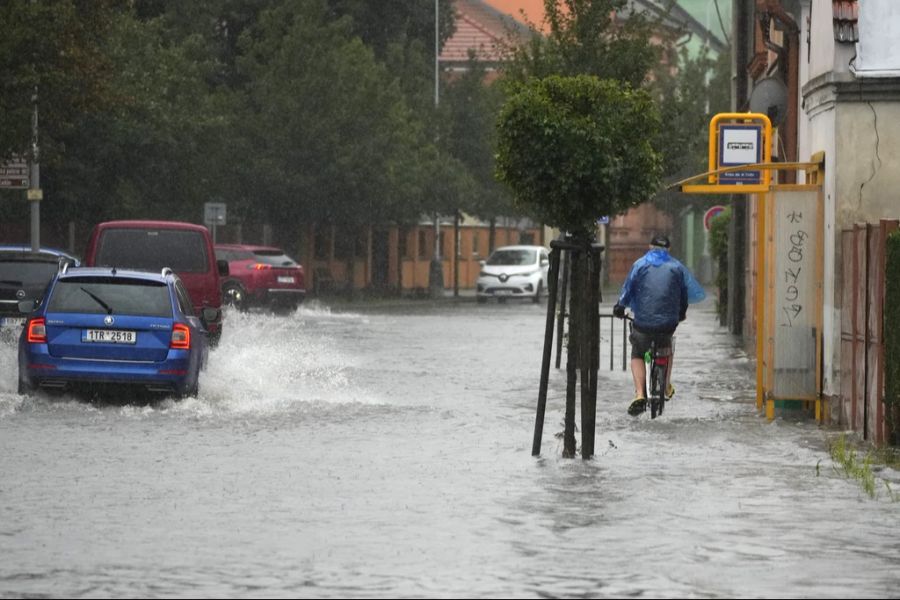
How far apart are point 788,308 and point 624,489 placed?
252 inches

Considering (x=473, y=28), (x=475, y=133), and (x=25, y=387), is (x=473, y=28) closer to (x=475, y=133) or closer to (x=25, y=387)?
(x=475, y=133)

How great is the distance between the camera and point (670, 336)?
20141 mm

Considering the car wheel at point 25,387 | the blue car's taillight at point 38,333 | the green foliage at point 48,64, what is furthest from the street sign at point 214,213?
the blue car's taillight at point 38,333

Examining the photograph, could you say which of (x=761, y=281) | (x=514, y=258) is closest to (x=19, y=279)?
(x=761, y=281)

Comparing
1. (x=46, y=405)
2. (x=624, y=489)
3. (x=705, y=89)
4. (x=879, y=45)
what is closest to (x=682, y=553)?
(x=624, y=489)

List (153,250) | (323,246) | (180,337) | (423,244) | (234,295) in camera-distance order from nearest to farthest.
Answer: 1. (180,337)
2. (153,250)
3. (234,295)
4. (323,246)
5. (423,244)

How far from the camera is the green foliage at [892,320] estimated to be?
15.4 m

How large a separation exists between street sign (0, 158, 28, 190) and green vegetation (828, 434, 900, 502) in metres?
21.9

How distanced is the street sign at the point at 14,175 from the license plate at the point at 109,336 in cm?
1675

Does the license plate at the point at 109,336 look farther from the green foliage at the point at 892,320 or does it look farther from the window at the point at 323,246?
the window at the point at 323,246

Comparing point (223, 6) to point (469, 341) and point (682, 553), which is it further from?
point (682, 553)

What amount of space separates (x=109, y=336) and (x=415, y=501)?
7.58 metres

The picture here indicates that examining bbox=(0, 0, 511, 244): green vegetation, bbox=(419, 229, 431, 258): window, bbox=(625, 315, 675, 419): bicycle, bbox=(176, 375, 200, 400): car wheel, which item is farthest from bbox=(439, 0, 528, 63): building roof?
bbox=(625, 315, 675, 419): bicycle

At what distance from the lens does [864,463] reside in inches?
587
